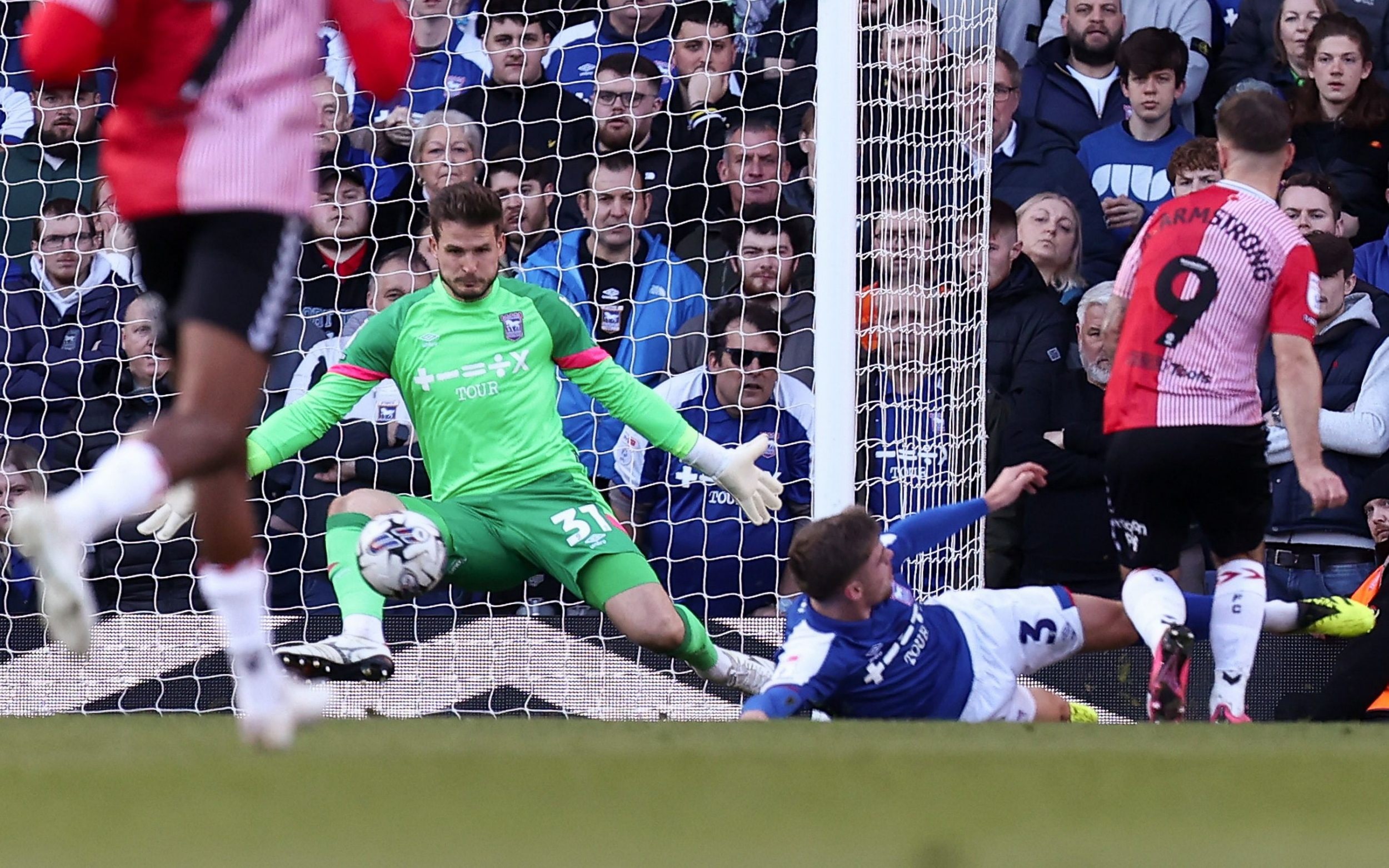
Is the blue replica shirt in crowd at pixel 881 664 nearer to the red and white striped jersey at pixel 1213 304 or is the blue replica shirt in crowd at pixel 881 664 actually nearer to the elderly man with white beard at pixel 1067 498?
the red and white striped jersey at pixel 1213 304

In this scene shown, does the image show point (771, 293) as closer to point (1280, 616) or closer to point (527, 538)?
point (527, 538)

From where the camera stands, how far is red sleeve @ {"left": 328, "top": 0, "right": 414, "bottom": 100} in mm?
2617

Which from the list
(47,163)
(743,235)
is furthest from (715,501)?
(47,163)

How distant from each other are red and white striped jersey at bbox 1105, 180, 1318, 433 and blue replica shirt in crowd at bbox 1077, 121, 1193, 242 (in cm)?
239

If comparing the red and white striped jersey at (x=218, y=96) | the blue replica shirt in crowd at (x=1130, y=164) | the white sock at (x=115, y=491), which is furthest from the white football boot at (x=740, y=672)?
the white sock at (x=115, y=491)

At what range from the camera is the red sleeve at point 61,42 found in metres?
2.46

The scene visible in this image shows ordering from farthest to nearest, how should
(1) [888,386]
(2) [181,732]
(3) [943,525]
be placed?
(1) [888,386] < (3) [943,525] < (2) [181,732]

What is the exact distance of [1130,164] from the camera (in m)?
6.68

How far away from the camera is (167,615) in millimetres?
6070

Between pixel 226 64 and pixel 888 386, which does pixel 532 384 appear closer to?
pixel 888 386

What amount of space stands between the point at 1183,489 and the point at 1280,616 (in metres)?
0.68

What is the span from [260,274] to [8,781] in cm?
87

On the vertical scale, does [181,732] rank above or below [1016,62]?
below

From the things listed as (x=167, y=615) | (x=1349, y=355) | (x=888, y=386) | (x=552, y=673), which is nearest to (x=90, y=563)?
(x=167, y=615)
